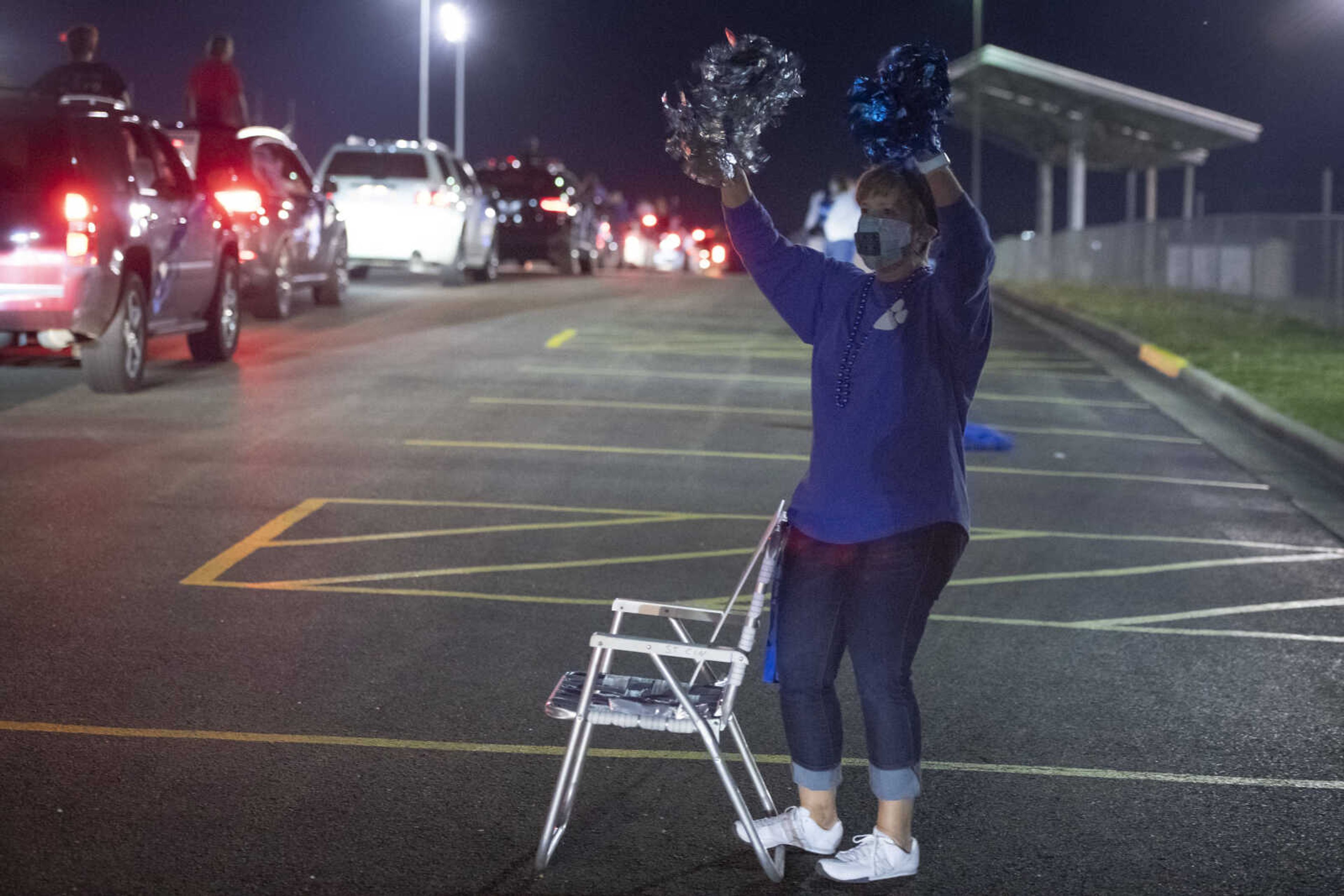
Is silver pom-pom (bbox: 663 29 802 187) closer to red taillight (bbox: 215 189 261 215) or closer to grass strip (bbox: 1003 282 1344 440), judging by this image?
grass strip (bbox: 1003 282 1344 440)

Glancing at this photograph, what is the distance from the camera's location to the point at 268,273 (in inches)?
746

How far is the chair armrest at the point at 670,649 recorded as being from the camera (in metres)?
4.16

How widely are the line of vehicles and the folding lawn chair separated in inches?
334

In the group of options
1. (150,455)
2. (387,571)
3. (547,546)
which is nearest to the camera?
(387,571)

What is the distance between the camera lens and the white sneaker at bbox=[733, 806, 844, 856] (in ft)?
14.5

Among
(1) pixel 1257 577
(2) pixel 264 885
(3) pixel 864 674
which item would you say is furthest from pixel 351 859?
(1) pixel 1257 577

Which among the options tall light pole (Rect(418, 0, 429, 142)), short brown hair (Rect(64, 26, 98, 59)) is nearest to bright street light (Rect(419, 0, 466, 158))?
tall light pole (Rect(418, 0, 429, 142))

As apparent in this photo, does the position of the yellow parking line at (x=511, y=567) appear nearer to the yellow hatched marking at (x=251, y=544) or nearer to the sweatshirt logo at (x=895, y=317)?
the yellow hatched marking at (x=251, y=544)

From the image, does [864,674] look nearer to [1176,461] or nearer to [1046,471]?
[1046,471]

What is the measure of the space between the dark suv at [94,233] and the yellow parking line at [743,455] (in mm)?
2595

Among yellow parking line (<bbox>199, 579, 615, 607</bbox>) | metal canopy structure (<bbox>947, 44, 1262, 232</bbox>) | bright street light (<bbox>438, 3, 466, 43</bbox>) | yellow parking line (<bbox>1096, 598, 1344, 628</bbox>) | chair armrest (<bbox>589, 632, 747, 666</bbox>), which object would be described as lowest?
yellow parking line (<bbox>1096, 598, 1344, 628</bbox>)

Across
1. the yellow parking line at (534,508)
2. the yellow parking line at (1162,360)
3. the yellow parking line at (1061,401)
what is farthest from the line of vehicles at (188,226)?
the yellow parking line at (1162,360)

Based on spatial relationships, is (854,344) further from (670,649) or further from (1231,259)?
(1231,259)

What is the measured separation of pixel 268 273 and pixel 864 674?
15549 mm
